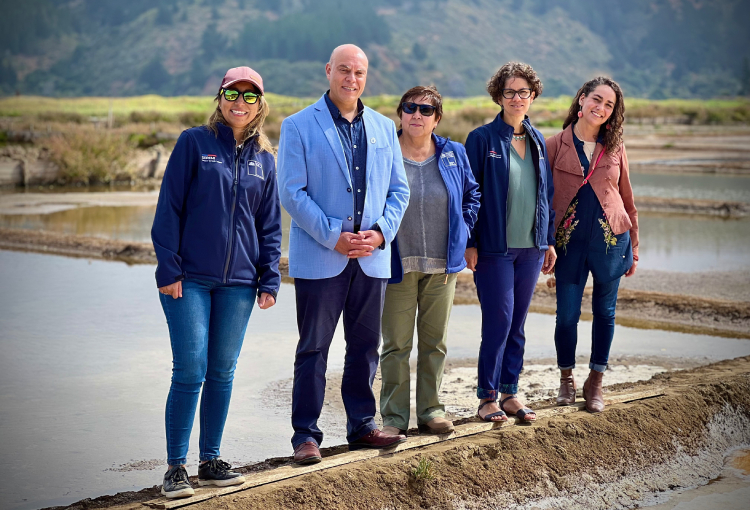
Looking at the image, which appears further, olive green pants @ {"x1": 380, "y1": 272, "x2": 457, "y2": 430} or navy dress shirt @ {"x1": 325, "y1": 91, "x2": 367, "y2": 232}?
olive green pants @ {"x1": 380, "y1": 272, "x2": 457, "y2": 430}

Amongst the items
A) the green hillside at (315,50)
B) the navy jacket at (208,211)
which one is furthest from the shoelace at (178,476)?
the green hillside at (315,50)

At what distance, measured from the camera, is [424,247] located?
4.26 m

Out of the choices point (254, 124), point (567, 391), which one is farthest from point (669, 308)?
point (254, 124)

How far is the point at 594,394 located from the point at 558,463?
601 mm

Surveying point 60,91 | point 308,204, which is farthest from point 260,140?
point 60,91

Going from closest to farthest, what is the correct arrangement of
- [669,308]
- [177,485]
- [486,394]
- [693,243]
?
1. [177,485]
2. [486,394]
3. [669,308]
4. [693,243]

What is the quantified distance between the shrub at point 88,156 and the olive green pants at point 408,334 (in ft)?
72.8

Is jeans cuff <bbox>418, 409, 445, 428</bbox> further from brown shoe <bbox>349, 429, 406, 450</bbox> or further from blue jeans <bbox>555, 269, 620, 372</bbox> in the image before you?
blue jeans <bbox>555, 269, 620, 372</bbox>

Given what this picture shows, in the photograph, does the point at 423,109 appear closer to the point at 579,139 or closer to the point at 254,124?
the point at 254,124

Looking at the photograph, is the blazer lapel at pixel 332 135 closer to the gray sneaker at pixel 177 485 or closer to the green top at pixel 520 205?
the green top at pixel 520 205

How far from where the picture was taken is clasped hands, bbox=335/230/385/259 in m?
3.80

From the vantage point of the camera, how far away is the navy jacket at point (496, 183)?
4520 millimetres

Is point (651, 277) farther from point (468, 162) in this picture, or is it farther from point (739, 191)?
point (739, 191)

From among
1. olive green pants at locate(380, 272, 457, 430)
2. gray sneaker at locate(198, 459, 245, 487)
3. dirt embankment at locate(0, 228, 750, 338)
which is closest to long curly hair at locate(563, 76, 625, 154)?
olive green pants at locate(380, 272, 457, 430)
